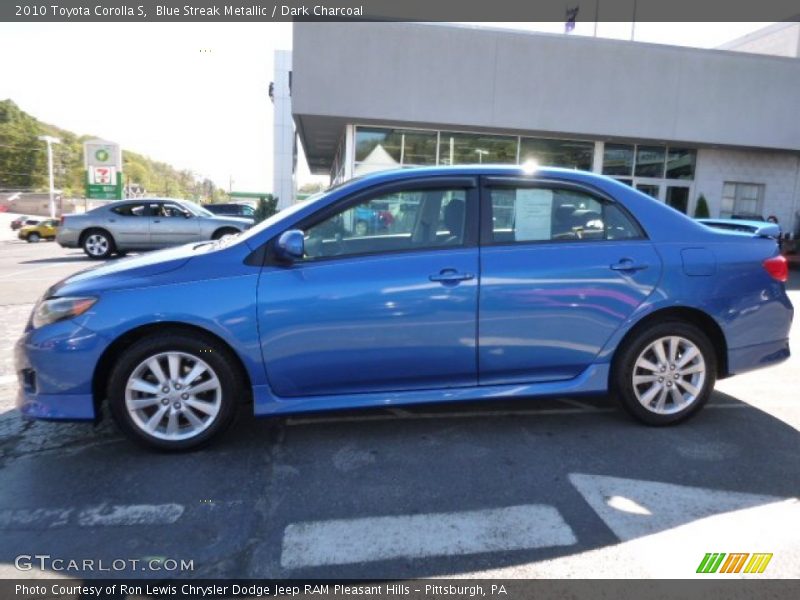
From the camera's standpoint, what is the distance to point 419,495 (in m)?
2.87

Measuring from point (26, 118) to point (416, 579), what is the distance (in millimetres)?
110857

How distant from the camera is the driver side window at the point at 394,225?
11.2 feet

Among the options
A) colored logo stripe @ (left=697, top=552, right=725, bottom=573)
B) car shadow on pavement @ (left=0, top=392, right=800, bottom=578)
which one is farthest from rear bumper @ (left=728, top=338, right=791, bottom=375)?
colored logo stripe @ (left=697, top=552, right=725, bottom=573)

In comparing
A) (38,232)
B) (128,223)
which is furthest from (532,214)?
(38,232)

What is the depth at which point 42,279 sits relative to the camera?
10.3 meters

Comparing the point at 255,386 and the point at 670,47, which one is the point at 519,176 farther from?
the point at 670,47

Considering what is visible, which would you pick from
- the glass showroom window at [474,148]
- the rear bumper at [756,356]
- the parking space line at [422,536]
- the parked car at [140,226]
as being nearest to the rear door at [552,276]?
the rear bumper at [756,356]

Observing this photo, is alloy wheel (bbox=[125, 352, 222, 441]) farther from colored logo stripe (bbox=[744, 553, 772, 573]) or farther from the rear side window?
colored logo stripe (bbox=[744, 553, 772, 573])

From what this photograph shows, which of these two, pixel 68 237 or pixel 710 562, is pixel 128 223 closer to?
pixel 68 237

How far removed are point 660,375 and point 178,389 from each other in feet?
10.0

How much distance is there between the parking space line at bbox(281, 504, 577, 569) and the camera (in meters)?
2.40

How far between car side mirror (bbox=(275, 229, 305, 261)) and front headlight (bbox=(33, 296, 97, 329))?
1.08 m

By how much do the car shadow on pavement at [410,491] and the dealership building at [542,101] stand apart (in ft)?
39.7

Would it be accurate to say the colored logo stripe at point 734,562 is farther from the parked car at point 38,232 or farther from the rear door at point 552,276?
the parked car at point 38,232
